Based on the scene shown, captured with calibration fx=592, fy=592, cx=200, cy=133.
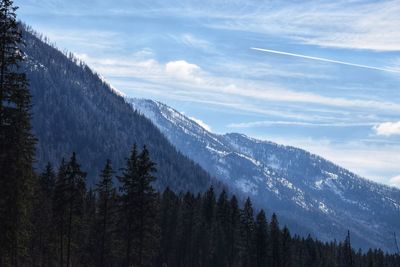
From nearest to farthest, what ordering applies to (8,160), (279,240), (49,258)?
(8,160)
(49,258)
(279,240)

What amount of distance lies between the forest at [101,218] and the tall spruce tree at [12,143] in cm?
6

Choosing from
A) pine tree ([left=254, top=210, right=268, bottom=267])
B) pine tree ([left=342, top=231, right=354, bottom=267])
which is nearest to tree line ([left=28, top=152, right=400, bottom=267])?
pine tree ([left=254, top=210, right=268, bottom=267])

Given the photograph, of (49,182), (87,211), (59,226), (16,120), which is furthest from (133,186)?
(87,211)

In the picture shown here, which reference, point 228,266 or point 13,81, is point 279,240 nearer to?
point 228,266

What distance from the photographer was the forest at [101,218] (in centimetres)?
3570

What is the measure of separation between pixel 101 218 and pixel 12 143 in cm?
4081

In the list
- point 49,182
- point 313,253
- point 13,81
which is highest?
point 13,81

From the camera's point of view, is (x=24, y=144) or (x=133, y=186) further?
(x=133, y=186)

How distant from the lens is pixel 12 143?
35.6m

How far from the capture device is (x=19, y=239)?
A: 3881 cm

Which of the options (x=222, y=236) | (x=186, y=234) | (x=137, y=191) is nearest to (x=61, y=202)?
(x=137, y=191)

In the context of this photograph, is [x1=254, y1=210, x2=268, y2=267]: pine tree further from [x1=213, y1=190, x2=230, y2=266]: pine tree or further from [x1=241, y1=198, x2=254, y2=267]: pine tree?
[x1=213, y1=190, x2=230, y2=266]: pine tree

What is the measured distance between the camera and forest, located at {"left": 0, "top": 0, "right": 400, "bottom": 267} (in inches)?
1406

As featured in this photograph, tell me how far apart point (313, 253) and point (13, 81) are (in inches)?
A: 5295
